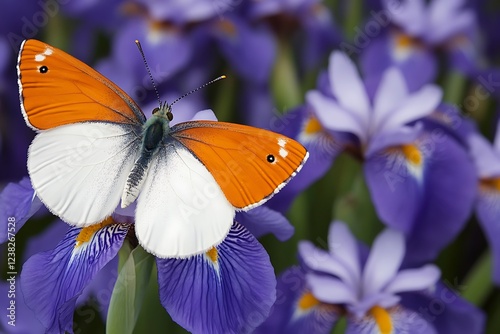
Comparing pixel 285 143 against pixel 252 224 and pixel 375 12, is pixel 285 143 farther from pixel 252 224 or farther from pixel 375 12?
pixel 375 12

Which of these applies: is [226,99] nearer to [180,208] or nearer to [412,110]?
[412,110]

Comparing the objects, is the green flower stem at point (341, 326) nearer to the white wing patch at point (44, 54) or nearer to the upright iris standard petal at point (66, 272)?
the upright iris standard petal at point (66, 272)

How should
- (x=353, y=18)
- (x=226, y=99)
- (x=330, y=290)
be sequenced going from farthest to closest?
(x=353, y=18) → (x=226, y=99) → (x=330, y=290)

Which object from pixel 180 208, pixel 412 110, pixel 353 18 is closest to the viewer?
pixel 180 208

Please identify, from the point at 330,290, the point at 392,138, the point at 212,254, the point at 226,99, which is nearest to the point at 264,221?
the point at 212,254

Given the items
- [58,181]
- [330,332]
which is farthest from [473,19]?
[58,181]

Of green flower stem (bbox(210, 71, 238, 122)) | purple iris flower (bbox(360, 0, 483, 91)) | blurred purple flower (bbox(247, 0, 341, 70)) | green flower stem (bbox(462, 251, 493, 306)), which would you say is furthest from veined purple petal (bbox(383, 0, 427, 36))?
green flower stem (bbox(462, 251, 493, 306))

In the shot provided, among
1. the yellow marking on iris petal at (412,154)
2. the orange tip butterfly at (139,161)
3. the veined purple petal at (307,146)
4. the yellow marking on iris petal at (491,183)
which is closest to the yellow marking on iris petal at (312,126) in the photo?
the veined purple petal at (307,146)
